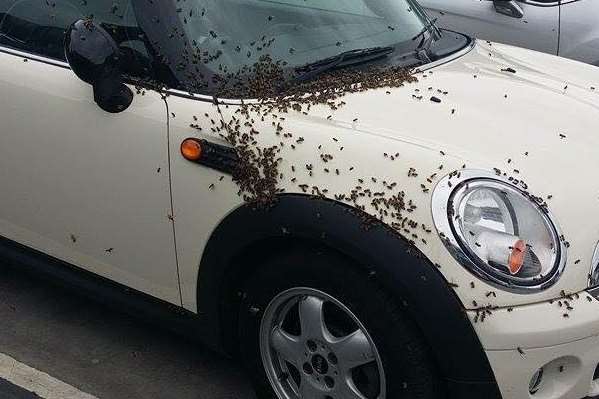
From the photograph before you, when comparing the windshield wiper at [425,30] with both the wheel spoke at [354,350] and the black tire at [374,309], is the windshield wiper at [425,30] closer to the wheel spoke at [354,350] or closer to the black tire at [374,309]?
the black tire at [374,309]

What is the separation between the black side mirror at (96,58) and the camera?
2842 millimetres

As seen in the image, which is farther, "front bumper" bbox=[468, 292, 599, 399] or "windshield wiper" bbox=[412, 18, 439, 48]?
"windshield wiper" bbox=[412, 18, 439, 48]

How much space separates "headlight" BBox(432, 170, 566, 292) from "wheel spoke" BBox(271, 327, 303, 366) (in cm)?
68

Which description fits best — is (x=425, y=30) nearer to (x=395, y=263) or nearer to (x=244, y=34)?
(x=244, y=34)

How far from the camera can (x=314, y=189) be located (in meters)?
2.60

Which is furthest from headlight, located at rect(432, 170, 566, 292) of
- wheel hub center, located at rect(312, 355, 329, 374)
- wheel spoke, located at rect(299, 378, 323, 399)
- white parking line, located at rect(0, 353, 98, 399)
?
white parking line, located at rect(0, 353, 98, 399)

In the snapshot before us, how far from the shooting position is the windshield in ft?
9.82

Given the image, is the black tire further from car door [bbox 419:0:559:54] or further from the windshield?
car door [bbox 419:0:559:54]

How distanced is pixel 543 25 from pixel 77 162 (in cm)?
395

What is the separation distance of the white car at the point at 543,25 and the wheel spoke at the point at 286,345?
3.71 meters

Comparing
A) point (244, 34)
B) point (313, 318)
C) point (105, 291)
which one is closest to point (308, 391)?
point (313, 318)

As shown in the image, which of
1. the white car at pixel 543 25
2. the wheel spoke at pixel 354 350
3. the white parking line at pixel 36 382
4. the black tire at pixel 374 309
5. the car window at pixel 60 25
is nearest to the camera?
the black tire at pixel 374 309

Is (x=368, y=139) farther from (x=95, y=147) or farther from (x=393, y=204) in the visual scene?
(x=95, y=147)

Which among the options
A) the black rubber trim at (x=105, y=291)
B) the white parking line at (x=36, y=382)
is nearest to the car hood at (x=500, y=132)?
the black rubber trim at (x=105, y=291)
